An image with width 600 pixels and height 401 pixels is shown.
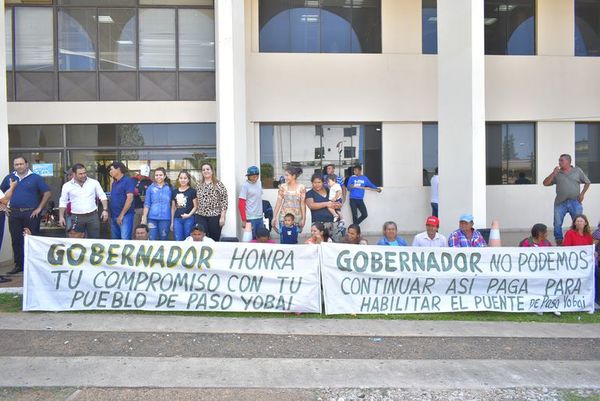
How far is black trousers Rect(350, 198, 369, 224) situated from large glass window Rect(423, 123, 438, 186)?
180 cm

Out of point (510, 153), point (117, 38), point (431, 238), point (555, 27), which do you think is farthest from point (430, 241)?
point (117, 38)

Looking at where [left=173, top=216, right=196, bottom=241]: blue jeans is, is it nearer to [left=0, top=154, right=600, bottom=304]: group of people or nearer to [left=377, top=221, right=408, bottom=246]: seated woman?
[left=0, top=154, right=600, bottom=304]: group of people

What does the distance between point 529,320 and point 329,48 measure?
27.8 feet

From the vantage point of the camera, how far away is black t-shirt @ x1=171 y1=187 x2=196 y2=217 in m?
8.88

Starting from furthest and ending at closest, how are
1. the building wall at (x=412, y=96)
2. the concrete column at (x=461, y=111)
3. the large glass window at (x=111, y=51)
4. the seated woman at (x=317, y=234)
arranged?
the building wall at (x=412, y=96)
the large glass window at (x=111, y=51)
the concrete column at (x=461, y=111)
the seated woman at (x=317, y=234)

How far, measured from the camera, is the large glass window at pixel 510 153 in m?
13.8

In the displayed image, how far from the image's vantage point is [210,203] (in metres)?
8.90

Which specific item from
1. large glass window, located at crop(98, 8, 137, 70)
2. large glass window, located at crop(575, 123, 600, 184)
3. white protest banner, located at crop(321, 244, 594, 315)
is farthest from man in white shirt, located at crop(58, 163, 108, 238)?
large glass window, located at crop(575, 123, 600, 184)

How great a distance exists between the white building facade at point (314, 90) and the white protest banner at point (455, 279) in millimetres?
5924

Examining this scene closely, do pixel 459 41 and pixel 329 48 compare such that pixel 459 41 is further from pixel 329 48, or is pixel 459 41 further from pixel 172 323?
pixel 172 323

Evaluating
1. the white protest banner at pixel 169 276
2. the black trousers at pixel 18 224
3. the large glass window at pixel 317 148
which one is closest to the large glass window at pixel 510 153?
the large glass window at pixel 317 148

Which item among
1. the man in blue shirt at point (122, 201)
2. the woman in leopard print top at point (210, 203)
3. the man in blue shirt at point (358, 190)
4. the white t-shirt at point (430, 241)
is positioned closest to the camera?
the white t-shirt at point (430, 241)

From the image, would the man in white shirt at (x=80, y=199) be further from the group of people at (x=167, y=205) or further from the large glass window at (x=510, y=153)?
the large glass window at (x=510, y=153)

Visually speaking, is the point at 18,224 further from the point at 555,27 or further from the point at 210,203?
the point at 555,27
